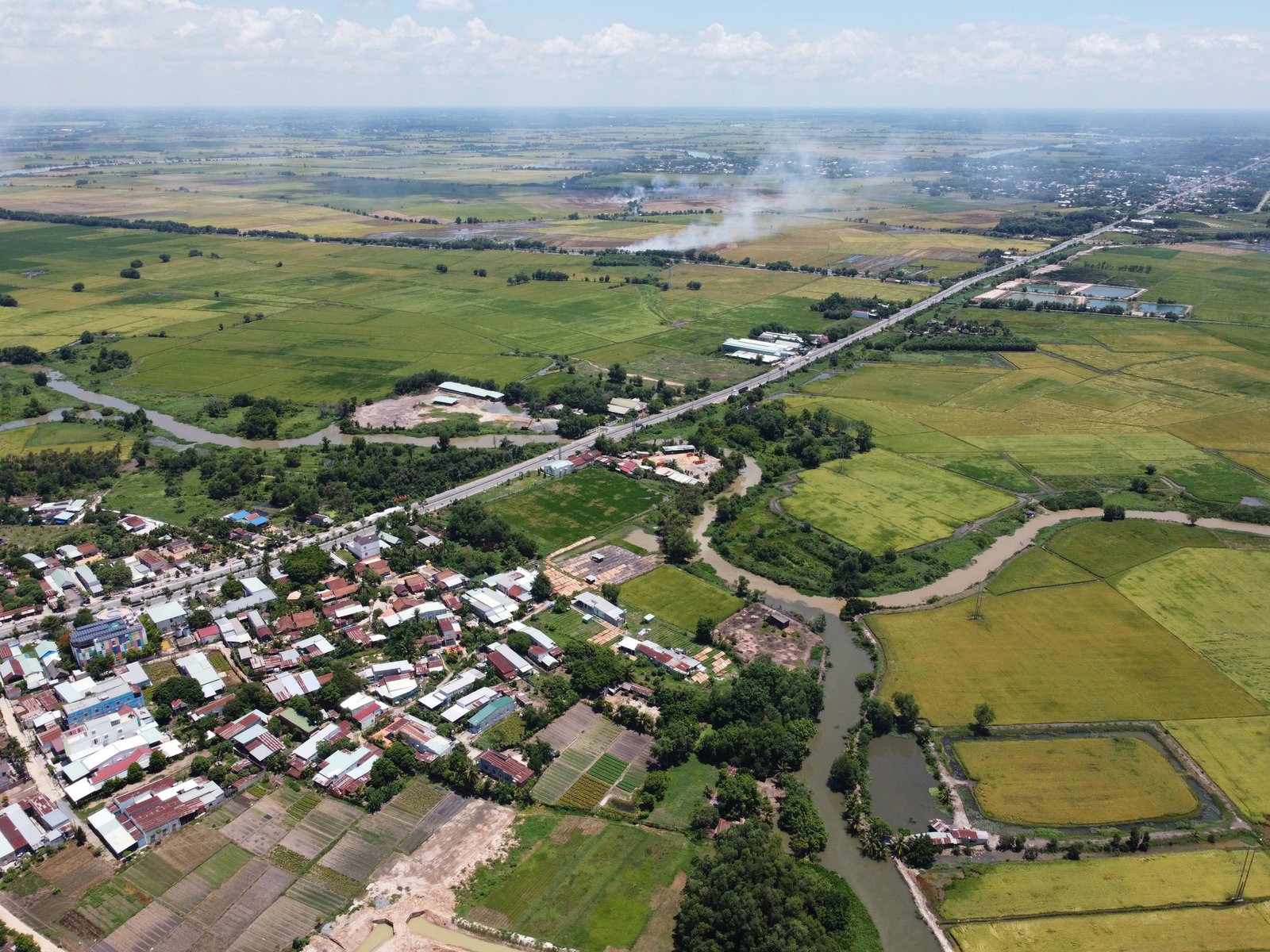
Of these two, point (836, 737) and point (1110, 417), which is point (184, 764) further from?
point (1110, 417)

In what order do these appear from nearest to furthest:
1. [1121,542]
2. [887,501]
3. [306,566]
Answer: [306,566] → [1121,542] → [887,501]

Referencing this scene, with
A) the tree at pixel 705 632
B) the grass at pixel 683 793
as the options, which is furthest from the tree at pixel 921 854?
the tree at pixel 705 632

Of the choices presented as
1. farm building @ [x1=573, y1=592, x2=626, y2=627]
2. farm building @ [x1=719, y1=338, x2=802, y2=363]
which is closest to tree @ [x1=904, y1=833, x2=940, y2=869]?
farm building @ [x1=573, y1=592, x2=626, y2=627]

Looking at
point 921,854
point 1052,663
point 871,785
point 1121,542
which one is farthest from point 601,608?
point 1121,542

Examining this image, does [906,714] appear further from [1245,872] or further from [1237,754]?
[1237,754]

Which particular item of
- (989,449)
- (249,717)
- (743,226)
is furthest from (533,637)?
(743,226)

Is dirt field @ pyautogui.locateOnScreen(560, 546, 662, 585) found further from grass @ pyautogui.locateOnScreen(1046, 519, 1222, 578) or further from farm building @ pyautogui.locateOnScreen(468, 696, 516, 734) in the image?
grass @ pyautogui.locateOnScreen(1046, 519, 1222, 578)

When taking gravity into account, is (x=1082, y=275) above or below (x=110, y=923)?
above

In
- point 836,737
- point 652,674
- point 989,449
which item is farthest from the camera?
point 989,449
